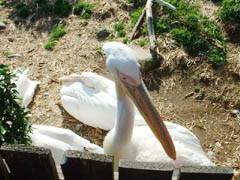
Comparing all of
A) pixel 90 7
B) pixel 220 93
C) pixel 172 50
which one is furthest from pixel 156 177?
pixel 90 7

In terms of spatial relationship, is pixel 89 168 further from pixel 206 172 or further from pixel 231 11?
pixel 231 11

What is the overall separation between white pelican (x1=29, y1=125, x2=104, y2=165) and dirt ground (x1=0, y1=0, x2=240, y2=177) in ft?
Result: 2.01

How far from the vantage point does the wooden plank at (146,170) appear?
4.06ft

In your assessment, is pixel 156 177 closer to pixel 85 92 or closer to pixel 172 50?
pixel 85 92

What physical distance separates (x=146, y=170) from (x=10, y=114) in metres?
1.13

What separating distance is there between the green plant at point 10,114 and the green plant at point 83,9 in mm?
3086

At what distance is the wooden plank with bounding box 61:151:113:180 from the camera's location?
1256 millimetres

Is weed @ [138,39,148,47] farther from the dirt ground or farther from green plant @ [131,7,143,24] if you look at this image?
green plant @ [131,7,143,24]

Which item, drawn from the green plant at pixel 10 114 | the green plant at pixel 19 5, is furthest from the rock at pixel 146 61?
the green plant at pixel 19 5

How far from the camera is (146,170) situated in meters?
1.24

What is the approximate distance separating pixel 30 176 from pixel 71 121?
1945mm

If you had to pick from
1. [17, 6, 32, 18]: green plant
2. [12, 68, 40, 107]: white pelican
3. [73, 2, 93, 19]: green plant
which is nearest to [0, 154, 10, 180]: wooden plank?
[12, 68, 40, 107]: white pelican

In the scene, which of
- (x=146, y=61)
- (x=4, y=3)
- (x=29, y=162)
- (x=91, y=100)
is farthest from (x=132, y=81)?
(x=4, y=3)

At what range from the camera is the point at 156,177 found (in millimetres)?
1281
